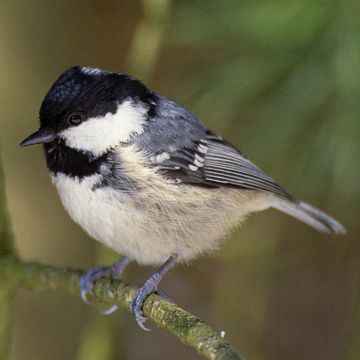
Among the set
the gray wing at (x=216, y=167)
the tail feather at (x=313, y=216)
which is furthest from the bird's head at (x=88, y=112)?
the tail feather at (x=313, y=216)

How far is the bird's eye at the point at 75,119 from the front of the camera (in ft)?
4.75

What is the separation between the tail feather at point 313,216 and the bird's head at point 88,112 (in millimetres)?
505

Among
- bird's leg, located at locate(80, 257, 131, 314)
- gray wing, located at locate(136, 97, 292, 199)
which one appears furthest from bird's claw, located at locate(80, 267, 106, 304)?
gray wing, located at locate(136, 97, 292, 199)

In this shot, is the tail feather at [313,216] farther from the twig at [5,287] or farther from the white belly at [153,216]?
the twig at [5,287]

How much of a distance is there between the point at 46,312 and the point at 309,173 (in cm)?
91

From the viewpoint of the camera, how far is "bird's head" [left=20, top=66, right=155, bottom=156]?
1436 millimetres

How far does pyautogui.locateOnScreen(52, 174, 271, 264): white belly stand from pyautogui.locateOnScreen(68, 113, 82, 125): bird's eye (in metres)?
0.11

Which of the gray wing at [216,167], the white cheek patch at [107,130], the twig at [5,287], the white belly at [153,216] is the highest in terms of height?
the white cheek patch at [107,130]

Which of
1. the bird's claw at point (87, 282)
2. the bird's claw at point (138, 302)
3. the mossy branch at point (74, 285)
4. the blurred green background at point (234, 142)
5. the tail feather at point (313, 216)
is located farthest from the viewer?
the tail feather at point (313, 216)

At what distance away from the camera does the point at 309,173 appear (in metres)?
1.74

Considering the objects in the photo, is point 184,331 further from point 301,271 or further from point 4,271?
point 301,271

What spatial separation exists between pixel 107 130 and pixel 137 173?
0.36ft

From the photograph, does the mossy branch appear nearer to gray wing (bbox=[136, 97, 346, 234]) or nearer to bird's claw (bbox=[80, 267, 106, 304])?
bird's claw (bbox=[80, 267, 106, 304])

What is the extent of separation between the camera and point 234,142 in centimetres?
202
